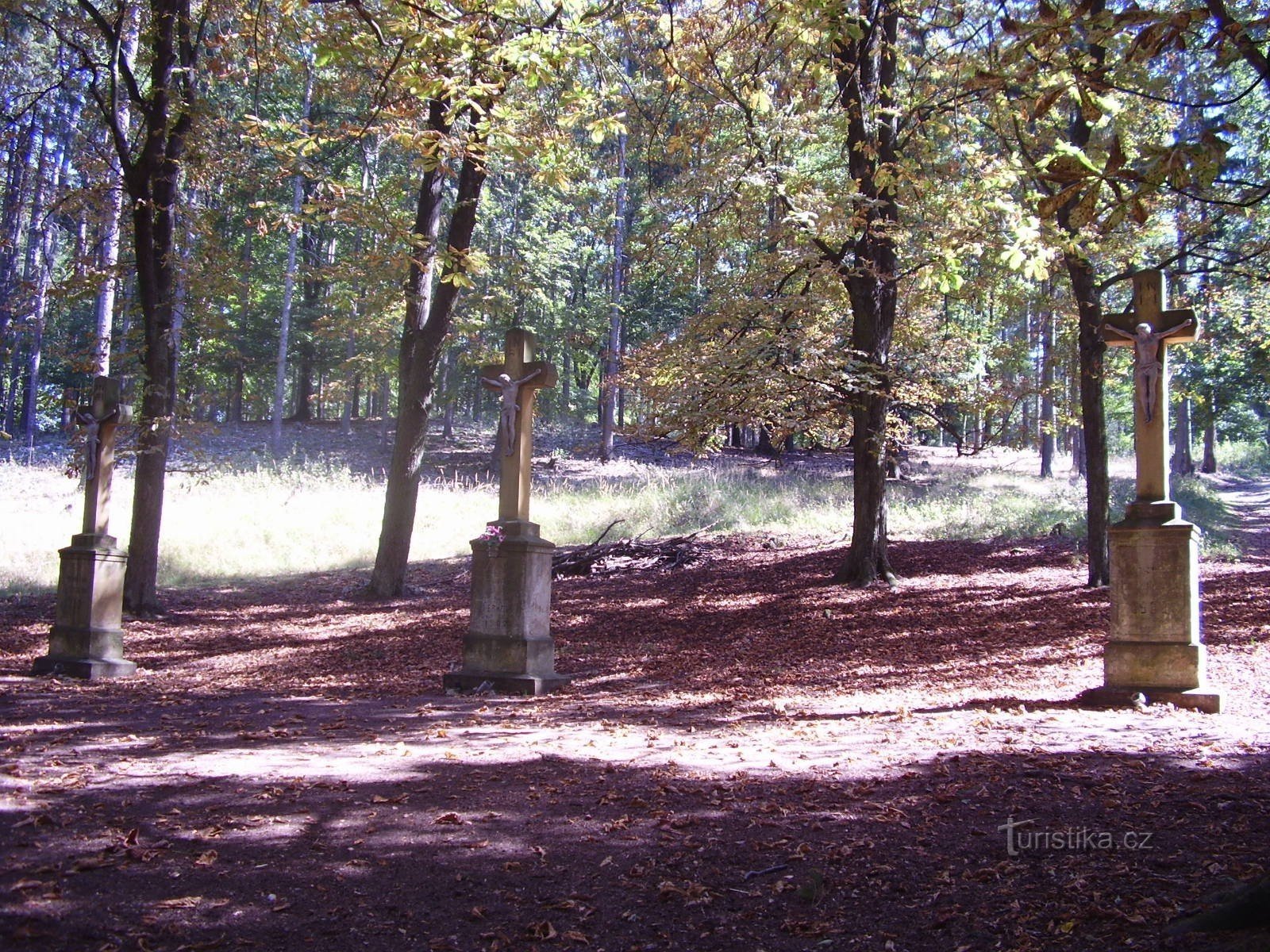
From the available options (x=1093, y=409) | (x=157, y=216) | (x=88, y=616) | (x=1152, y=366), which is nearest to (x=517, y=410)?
(x=88, y=616)

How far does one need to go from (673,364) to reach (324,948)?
34.0 feet

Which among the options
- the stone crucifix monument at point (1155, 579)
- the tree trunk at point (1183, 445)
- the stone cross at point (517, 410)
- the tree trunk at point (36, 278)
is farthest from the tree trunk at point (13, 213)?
the tree trunk at point (1183, 445)

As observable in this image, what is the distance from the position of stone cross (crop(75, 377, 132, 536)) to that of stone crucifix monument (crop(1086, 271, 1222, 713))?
368 inches

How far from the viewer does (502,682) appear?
28.0ft

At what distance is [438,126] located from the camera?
542 inches

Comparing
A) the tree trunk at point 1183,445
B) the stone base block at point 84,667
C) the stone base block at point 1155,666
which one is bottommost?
the stone base block at point 84,667

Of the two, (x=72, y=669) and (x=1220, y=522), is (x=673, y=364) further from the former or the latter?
(x=1220, y=522)

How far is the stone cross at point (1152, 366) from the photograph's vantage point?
7.39m

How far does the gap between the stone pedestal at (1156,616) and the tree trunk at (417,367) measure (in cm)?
974

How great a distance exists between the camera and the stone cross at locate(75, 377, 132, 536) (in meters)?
9.99

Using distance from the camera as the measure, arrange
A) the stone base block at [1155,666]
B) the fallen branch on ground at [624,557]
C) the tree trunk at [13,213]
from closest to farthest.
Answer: the stone base block at [1155,666], the tree trunk at [13,213], the fallen branch on ground at [624,557]

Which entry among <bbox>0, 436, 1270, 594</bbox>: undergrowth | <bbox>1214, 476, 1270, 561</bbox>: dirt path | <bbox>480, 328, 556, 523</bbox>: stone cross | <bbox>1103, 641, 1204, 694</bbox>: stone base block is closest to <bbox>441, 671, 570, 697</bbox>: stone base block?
<bbox>480, 328, 556, 523</bbox>: stone cross

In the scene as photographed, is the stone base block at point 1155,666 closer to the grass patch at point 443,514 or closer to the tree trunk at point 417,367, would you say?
the grass patch at point 443,514

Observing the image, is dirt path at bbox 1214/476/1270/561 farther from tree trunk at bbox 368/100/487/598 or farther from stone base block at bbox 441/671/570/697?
tree trunk at bbox 368/100/487/598
